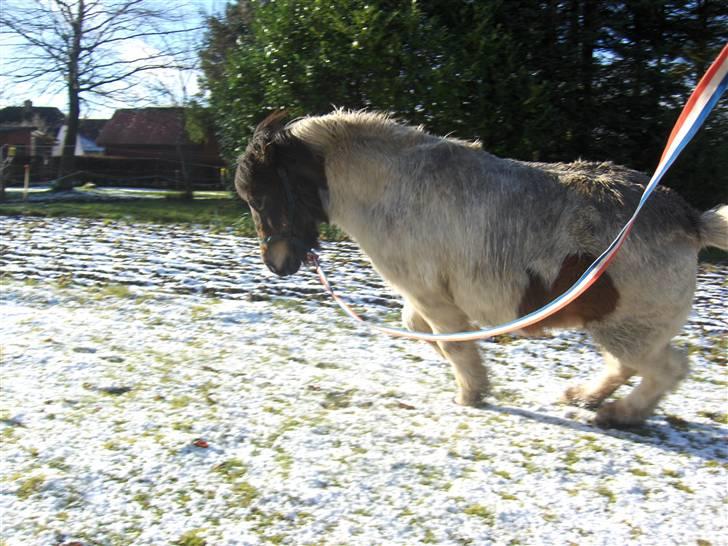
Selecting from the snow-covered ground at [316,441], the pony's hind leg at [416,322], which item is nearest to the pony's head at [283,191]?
the pony's hind leg at [416,322]

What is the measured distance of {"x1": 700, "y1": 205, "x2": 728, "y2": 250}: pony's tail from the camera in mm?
3955

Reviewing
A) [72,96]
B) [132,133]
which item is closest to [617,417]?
[72,96]

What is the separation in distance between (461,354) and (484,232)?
2.89 feet

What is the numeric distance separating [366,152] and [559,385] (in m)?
2.34

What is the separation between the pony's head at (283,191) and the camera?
4547mm

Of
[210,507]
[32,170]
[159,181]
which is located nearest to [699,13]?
[210,507]

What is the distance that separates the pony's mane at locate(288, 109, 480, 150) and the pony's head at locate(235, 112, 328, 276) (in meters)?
0.09

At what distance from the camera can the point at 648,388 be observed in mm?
4148

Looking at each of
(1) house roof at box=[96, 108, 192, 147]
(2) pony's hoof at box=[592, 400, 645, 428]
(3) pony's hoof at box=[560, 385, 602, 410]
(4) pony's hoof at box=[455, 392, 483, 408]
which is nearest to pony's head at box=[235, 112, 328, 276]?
(4) pony's hoof at box=[455, 392, 483, 408]

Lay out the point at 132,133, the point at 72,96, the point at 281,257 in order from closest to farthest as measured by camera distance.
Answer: the point at 281,257
the point at 72,96
the point at 132,133

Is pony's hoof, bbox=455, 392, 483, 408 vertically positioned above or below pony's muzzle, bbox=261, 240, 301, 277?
below

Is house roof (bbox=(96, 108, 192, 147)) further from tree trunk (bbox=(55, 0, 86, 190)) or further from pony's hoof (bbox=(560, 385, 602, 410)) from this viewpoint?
pony's hoof (bbox=(560, 385, 602, 410))

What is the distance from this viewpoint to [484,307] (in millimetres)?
4289

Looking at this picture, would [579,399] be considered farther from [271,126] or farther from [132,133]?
[132,133]
